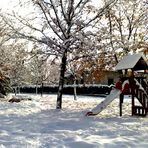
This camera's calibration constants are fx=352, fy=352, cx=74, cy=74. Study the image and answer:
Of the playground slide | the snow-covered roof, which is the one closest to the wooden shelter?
the snow-covered roof

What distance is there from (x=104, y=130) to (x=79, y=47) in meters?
6.63

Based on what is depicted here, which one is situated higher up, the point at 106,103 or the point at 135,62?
the point at 135,62

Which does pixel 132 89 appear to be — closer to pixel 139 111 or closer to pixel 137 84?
pixel 137 84

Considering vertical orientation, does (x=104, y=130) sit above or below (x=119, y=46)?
below

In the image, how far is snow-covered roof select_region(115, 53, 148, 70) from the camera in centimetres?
1366

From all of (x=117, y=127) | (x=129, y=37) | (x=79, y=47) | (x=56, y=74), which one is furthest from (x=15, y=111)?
(x=56, y=74)

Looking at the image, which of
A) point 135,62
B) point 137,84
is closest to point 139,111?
point 137,84

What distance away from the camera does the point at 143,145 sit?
25.7ft

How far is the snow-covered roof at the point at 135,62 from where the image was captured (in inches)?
538

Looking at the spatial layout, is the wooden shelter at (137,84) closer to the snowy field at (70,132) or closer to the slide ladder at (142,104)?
the slide ladder at (142,104)

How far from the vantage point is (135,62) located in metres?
13.5

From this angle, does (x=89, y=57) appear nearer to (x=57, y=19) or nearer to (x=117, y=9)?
(x=57, y=19)

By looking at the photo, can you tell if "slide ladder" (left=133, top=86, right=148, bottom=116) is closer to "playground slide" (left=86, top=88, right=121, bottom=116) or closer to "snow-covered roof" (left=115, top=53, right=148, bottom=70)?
"playground slide" (left=86, top=88, right=121, bottom=116)

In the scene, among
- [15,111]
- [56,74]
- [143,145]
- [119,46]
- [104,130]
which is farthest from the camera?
[56,74]
